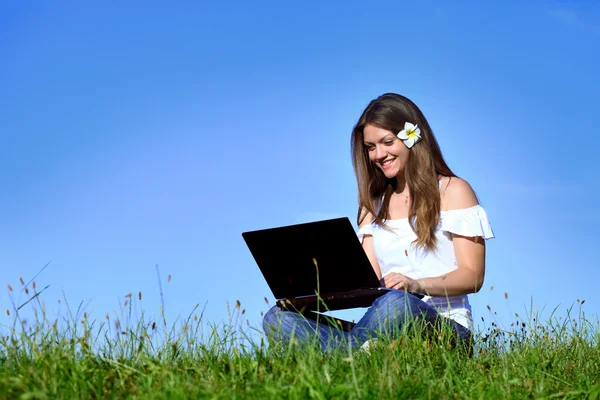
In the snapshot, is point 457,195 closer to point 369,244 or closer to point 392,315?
point 369,244

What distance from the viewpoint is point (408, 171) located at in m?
5.70

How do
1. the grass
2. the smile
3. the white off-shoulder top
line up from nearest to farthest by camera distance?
1. the grass
2. the white off-shoulder top
3. the smile

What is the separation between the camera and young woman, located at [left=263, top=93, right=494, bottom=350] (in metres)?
4.89

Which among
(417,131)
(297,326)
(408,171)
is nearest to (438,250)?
(408,171)

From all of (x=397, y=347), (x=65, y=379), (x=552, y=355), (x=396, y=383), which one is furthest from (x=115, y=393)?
(x=552, y=355)

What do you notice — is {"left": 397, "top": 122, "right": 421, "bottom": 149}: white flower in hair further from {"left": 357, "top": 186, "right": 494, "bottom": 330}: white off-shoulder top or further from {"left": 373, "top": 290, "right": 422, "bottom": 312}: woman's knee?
{"left": 373, "top": 290, "right": 422, "bottom": 312}: woman's knee

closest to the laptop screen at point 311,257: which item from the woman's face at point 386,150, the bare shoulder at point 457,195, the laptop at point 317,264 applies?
the laptop at point 317,264

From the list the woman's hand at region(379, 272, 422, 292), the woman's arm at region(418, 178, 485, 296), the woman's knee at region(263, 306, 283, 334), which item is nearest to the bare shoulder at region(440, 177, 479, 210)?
the woman's arm at region(418, 178, 485, 296)

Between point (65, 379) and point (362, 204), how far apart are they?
3164 millimetres

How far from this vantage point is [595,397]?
150 inches

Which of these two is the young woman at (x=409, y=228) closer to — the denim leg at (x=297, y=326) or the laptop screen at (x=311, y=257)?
the denim leg at (x=297, y=326)

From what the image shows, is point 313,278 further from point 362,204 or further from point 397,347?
point 362,204

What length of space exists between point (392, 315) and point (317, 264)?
609mm

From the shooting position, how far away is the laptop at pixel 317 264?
15.6ft
